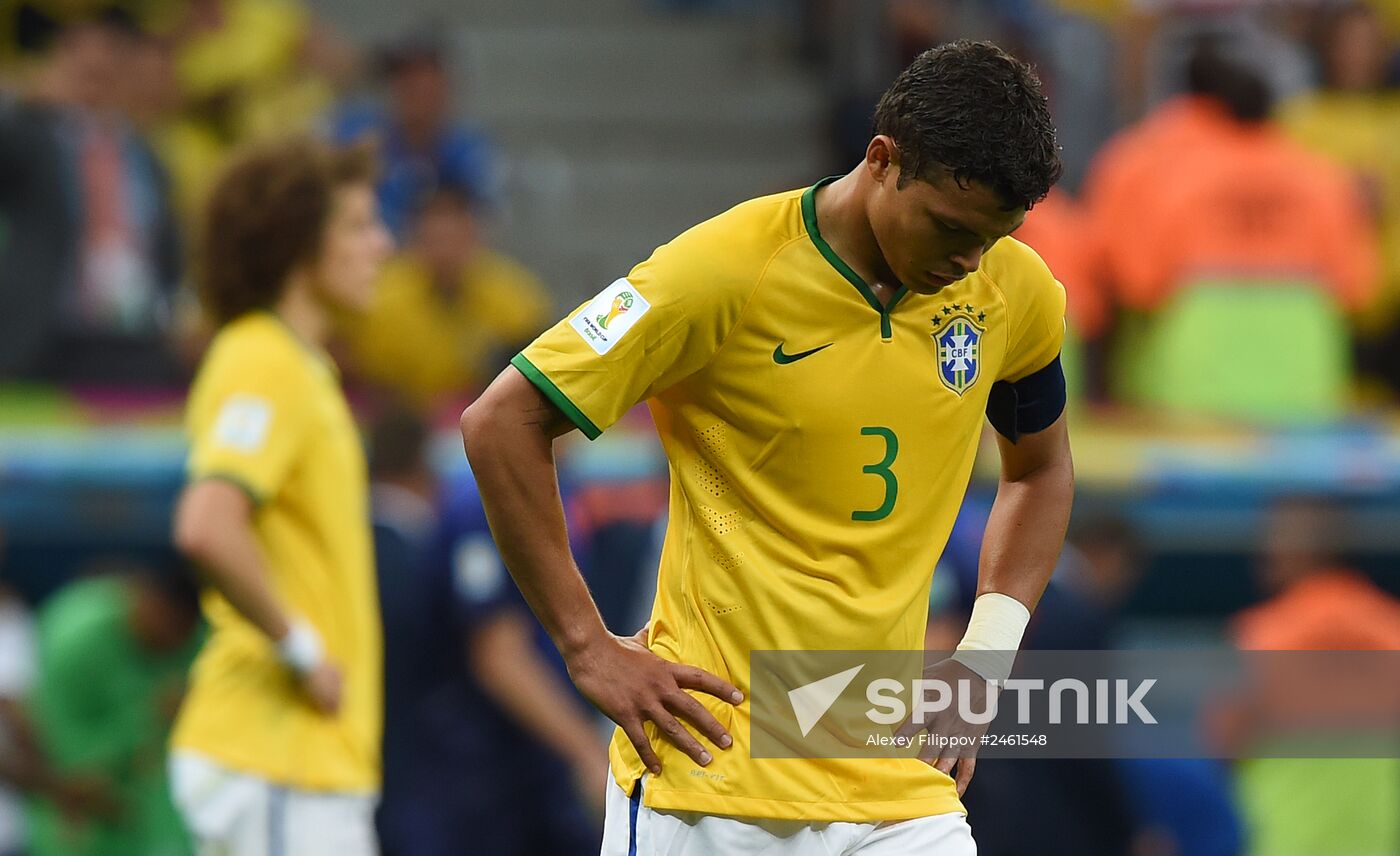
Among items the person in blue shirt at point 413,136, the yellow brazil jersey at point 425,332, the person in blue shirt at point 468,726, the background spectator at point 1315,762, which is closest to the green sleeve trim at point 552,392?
the person in blue shirt at point 468,726

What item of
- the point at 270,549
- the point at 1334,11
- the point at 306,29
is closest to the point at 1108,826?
the point at 270,549

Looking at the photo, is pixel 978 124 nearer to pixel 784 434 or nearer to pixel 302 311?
pixel 784 434

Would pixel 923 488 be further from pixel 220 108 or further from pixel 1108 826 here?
pixel 220 108

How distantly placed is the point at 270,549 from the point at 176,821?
2907mm

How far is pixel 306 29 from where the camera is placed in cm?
1176

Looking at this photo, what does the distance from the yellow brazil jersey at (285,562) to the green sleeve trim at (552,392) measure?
184 cm

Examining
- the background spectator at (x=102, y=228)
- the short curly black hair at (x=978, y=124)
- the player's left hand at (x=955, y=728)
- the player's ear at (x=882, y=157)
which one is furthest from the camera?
the background spectator at (x=102, y=228)

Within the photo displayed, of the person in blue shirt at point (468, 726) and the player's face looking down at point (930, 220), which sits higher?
the player's face looking down at point (930, 220)

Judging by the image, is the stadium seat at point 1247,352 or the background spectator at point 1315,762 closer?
the background spectator at point 1315,762

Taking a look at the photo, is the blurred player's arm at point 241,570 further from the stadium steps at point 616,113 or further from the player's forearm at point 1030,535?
the stadium steps at point 616,113

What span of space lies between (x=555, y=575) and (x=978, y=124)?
96 centimetres

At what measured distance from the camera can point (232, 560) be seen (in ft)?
15.9

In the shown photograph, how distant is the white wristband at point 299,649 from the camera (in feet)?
16.2

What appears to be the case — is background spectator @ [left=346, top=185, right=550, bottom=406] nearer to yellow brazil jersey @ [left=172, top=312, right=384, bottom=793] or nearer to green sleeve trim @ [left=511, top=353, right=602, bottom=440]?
yellow brazil jersey @ [left=172, top=312, right=384, bottom=793]
